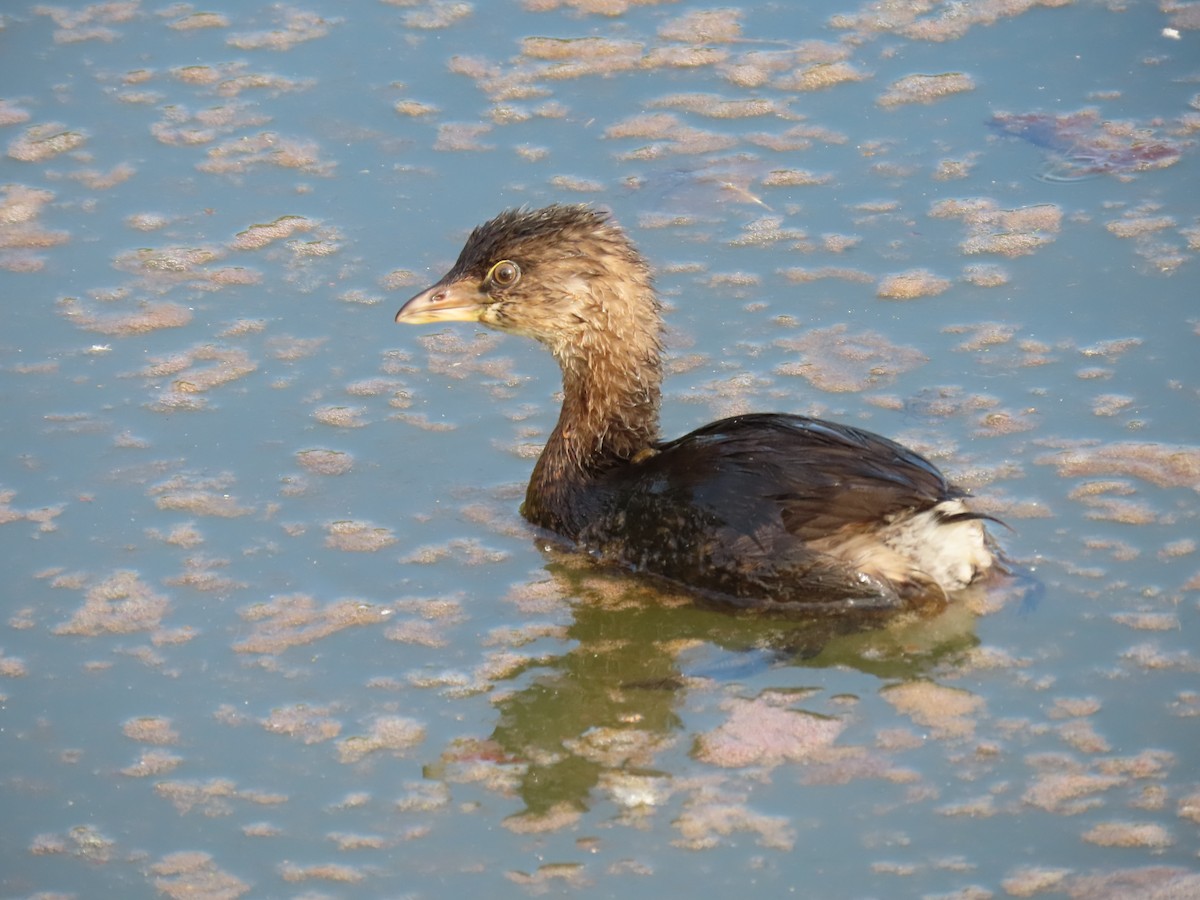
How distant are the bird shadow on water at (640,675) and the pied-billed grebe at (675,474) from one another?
11 centimetres

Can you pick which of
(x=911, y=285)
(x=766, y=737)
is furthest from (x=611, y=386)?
(x=766, y=737)

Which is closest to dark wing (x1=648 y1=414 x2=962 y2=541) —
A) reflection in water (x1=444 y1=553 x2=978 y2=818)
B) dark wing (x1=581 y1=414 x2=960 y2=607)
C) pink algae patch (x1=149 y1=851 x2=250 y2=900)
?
dark wing (x1=581 y1=414 x2=960 y2=607)

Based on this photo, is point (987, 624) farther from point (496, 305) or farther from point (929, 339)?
point (496, 305)

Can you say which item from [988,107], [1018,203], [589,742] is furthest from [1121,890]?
[988,107]

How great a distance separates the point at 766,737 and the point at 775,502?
0.81m

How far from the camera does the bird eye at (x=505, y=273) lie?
21.1 feet

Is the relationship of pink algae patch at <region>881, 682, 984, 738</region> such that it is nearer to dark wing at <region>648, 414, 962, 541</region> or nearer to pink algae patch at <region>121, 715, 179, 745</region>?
dark wing at <region>648, 414, 962, 541</region>

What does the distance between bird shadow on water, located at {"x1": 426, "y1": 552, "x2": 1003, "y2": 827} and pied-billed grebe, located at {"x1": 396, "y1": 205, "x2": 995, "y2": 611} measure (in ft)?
0.35

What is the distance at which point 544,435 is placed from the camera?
264 inches

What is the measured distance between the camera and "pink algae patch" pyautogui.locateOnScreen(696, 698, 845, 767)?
507 cm

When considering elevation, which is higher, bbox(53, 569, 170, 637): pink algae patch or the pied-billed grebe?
the pied-billed grebe

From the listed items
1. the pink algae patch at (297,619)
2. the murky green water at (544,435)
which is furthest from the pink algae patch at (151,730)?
the pink algae patch at (297,619)

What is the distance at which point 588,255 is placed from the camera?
6.37 meters

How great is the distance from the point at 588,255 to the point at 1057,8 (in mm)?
3599
